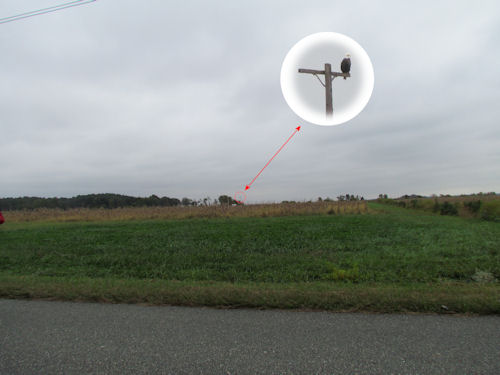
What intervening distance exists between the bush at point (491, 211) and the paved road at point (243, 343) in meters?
21.5

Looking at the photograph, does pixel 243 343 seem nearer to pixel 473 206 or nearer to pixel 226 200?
pixel 226 200

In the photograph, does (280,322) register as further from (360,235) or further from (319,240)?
(360,235)

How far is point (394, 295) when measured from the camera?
14.1 feet

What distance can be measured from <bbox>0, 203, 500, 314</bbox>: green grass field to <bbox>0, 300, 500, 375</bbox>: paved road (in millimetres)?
483

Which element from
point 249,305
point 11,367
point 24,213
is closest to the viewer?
point 11,367

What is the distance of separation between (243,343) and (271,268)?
13.9 ft

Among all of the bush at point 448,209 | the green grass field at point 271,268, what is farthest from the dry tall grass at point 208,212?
the green grass field at point 271,268

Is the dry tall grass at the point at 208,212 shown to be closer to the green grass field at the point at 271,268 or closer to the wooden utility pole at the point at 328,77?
the green grass field at the point at 271,268

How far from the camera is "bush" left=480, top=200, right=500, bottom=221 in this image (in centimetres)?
2005

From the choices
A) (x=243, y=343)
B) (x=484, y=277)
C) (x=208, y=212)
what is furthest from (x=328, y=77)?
(x=208, y=212)

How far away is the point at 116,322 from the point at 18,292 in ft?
8.83

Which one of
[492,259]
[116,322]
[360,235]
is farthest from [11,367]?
[360,235]

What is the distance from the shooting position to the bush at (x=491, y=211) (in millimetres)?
20047

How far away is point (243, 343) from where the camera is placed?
3053mm
